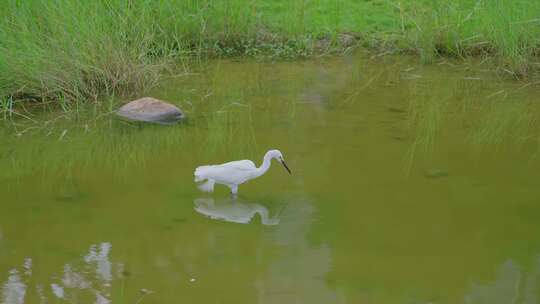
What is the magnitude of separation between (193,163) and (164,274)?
178cm

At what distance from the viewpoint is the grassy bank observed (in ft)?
23.6

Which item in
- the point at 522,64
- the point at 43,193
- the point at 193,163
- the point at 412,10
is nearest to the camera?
the point at 43,193

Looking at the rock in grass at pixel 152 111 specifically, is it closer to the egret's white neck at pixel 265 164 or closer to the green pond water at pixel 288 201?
the green pond water at pixel 288 201

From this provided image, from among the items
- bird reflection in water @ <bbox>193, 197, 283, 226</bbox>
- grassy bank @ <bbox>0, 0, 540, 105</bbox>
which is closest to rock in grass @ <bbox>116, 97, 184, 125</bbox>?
grassy bank @ <bbox>0, 0, 540, 105</bbox>

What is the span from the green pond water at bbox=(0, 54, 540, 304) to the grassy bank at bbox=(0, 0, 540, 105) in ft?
1.14

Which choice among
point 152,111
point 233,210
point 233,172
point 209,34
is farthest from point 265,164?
point 209,34

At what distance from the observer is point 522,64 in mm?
8094

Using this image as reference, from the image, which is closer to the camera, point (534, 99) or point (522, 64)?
point (534, 99)

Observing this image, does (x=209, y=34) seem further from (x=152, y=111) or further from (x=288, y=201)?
(x=288, y=201)

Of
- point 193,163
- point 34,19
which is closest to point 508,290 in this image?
point 193,163

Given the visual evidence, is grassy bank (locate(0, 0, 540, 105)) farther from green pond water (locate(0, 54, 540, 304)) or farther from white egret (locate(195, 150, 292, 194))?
white egret (locate(195, 150, 292, 194))

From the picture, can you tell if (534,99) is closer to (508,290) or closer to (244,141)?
(244,141)

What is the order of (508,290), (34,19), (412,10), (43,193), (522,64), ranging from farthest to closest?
(412,10)
(522,64)
(34,19)
(43,193)
(508,290)

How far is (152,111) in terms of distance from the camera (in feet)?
23.1
